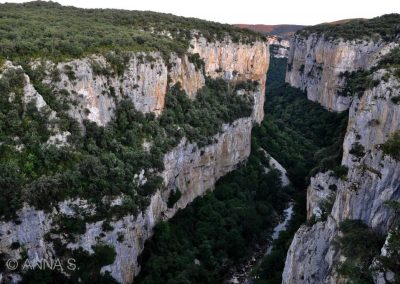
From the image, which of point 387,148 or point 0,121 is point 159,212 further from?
point 387,148

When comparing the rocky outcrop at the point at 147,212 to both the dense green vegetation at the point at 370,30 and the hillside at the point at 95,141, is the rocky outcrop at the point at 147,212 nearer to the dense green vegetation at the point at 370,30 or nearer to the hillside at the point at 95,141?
the hillside at the point at 95,141

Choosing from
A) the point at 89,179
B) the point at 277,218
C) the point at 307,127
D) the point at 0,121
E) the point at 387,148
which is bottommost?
the point at 277,218

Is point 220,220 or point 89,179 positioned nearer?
point 89,179

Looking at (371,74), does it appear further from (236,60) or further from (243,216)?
(236,60)

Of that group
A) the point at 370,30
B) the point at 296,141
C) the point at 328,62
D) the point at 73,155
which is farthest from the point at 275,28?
the point at 73,155

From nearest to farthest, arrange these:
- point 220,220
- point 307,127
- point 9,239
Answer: point 9,239 < point 220,220 < point 307,127

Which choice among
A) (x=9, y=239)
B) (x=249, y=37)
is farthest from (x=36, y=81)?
(x=249, y=37)

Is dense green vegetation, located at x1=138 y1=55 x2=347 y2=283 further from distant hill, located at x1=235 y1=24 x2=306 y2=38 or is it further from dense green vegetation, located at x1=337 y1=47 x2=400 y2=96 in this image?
distant hill, located at x1=235 y1=24 x2=306 y2=38
